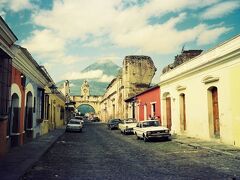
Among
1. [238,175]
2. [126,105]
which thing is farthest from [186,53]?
[238,175]

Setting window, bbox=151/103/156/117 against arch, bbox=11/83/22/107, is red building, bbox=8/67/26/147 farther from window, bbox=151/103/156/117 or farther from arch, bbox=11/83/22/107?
window, bbox=151/103/156/117

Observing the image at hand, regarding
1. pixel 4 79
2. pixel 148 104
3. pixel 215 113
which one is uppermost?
pixel 4 79

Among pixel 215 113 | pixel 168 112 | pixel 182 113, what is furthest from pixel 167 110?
pixel 215 113

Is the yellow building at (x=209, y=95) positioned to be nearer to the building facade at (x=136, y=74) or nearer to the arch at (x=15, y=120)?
the arch at (x=15, y=120)

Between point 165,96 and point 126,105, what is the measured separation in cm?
1878

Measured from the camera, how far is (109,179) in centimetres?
736

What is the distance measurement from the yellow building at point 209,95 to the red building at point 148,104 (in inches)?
130

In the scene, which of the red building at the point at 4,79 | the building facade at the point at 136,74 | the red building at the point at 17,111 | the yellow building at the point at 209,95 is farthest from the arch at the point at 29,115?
the building facade at the point at 136,74

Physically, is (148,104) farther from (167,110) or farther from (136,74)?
(136,74)

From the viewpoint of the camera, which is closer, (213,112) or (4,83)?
(4,83)

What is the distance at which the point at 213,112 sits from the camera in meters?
17.8

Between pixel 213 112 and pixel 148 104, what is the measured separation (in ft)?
44.0

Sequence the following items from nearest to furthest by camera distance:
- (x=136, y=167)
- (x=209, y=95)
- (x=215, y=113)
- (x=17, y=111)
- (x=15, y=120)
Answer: (x=136, y=167), (x=17, y=111), (x=15, y=120), (x=215, y=113), (x=209, y=95)

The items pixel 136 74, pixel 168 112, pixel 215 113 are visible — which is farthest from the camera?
pixel 136 74
